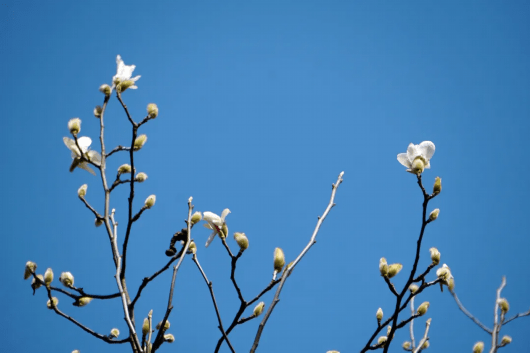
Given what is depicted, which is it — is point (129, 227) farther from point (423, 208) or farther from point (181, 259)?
point (423, 208)

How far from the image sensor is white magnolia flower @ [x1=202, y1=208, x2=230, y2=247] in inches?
66.3

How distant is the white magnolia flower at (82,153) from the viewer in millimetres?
1893

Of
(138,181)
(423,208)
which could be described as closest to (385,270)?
(423,208)

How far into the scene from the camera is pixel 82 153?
1877 mm

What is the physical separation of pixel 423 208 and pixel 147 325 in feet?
4.37

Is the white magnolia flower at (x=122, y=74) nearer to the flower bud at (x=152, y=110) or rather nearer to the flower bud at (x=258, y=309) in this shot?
the flower bud at (x=152, y=110)

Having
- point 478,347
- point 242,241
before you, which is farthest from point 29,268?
point 478,347

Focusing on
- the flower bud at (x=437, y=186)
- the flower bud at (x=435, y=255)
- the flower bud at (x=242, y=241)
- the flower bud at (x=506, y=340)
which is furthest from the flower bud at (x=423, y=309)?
the flower bud at (x=506, y=340)

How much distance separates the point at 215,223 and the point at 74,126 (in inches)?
31.9

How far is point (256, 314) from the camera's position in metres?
1.76

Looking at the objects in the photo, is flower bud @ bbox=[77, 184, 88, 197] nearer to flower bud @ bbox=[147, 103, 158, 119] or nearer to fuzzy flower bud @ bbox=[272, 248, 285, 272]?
flower bud @ bbox=[147, 103, 158, 119]

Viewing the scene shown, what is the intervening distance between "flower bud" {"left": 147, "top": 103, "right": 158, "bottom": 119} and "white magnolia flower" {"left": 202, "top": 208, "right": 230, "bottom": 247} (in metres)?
0.66

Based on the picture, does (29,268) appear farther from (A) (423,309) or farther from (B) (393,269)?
(A) (423,309)

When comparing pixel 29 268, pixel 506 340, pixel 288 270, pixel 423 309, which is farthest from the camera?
pixel 506 340
